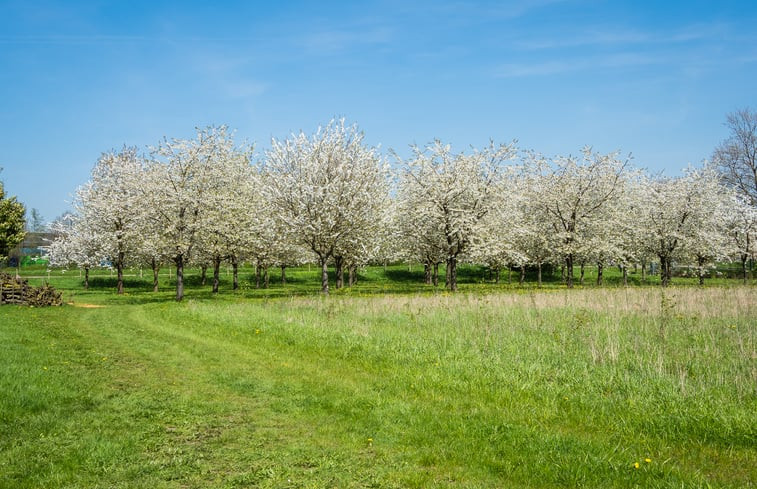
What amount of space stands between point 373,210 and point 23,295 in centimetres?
2234

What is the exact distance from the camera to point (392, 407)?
945 centimetres

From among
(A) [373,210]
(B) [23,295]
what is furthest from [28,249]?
(A) [373,210]

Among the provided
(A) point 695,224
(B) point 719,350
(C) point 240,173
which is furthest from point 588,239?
(B) point 719,350

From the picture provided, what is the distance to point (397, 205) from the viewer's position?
39.3m

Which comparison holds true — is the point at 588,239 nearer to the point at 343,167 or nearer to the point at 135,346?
the point at 343,167

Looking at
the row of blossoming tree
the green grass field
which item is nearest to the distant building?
the row of blossoming tree

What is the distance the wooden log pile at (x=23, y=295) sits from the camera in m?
31.1

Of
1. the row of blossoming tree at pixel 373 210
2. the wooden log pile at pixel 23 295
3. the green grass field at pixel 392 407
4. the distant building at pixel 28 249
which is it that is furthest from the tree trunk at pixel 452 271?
the distant building at pixel 28 249

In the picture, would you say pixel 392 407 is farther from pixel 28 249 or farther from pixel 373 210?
pixel 28 249

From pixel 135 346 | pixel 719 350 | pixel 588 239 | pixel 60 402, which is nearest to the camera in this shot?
pixel 60 402

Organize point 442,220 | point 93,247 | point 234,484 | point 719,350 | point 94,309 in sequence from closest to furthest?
point 234,484 → point 719,350 → point 94,309 → point 442,220 → point 93,247

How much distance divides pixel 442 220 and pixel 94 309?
23425 millimetres

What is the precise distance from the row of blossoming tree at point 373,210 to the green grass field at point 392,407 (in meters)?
17.5

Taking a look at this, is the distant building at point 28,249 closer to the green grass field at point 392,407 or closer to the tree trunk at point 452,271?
the tree trunk at point 452,271
